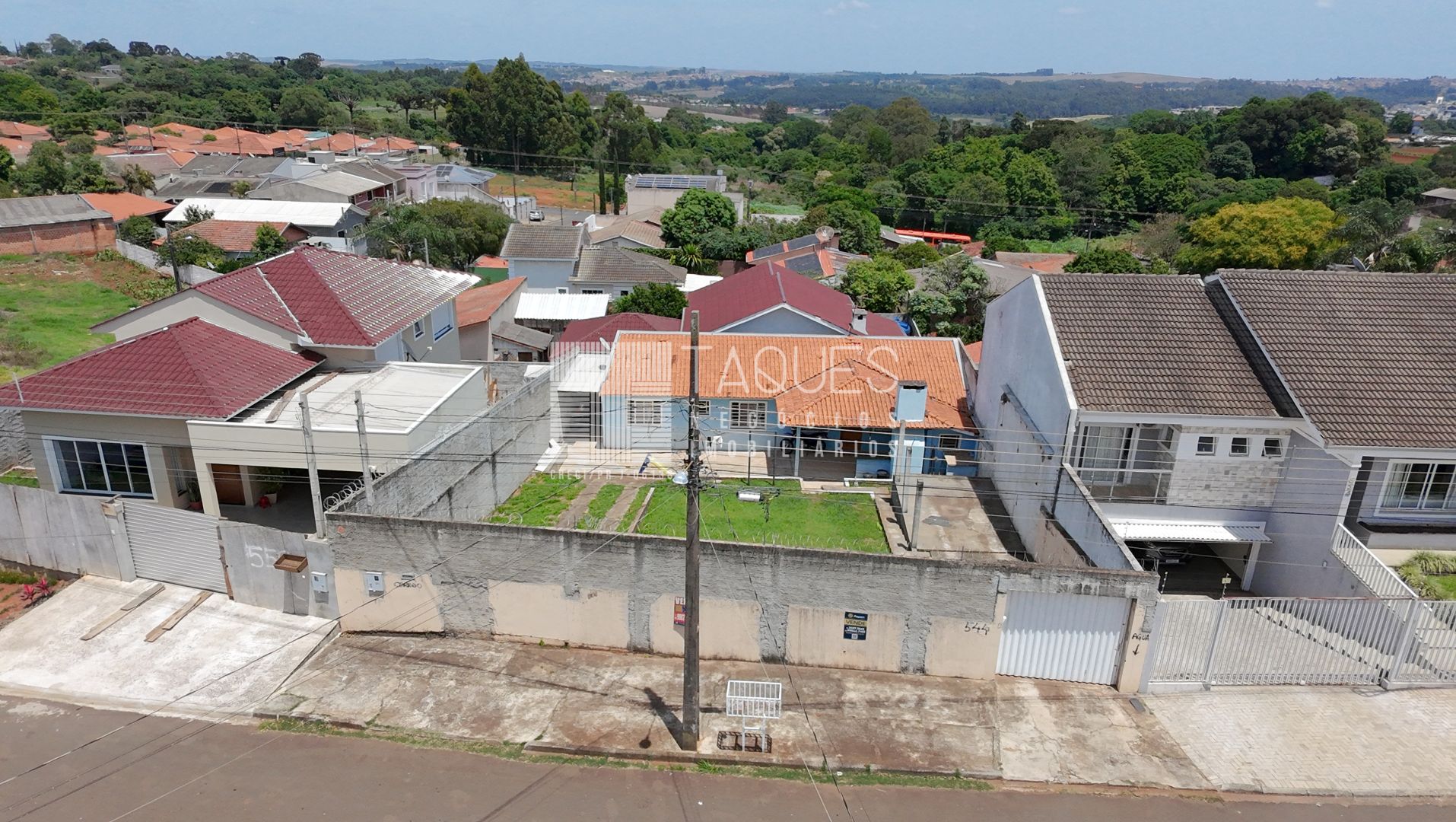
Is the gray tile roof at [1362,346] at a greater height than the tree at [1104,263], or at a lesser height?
greater

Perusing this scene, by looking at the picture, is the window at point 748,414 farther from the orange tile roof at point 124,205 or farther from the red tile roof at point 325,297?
the orange tile roof at point 124,205

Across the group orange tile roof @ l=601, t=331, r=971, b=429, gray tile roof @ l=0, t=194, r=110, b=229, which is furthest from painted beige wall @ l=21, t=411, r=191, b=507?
gray tile roof @ l=0, t=194, r=110, b=229

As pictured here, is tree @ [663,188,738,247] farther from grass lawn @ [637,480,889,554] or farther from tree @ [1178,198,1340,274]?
grass lawn @ [637,480,889,554]

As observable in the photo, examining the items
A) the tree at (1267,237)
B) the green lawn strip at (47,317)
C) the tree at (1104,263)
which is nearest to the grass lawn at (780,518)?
the green lawn strip at (47,317)

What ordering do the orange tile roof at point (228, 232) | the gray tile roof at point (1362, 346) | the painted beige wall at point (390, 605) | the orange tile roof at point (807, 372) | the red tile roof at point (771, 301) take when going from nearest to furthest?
the painted beige wall at point (390, 605) < the gray tile roof at point (1362, 346) < the orange tile roof at point (807, 372) < the red tile roof at point (771, 301) < the orange tile roof at point (228, 232)

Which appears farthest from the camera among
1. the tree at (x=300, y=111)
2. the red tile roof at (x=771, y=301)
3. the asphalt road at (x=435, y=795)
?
the tree at (x=300, y=111)

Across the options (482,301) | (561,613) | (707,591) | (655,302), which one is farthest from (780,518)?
(482,301)

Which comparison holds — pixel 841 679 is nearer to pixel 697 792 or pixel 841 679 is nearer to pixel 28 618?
pixel 697 792
